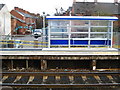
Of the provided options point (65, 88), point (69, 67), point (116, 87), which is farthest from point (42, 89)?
point (69, 67)

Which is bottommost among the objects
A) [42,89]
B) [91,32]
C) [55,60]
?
[42,89]

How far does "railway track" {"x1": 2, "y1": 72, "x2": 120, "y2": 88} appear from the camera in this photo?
6457mm

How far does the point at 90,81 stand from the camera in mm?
7020

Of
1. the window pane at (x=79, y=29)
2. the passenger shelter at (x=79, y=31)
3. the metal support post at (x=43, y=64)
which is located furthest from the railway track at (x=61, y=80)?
the window pane at (x=79, y=29)

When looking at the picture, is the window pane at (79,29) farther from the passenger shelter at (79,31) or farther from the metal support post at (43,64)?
the metal support post at (43,64)

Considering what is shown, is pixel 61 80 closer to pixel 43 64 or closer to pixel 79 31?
pixel 43 64

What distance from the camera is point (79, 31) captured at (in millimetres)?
10234

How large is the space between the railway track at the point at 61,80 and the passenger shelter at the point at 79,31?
287cm

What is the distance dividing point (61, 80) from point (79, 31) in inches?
153

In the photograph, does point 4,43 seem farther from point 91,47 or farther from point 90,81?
point 90,81

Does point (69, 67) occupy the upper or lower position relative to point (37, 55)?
lower

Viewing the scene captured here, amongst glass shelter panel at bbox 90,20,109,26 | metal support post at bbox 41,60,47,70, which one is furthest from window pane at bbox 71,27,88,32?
metal support post at bbox 41,60,47,70

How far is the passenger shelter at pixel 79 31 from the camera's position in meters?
9.86

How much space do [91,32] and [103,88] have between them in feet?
13.9
